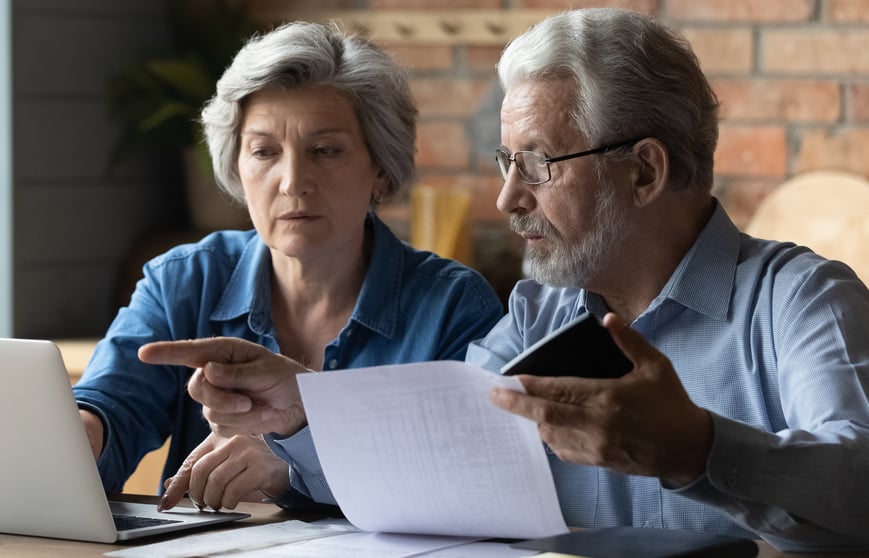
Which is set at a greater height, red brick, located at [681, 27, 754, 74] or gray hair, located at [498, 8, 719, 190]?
gray hair, located at [498, 8, 719, 190]

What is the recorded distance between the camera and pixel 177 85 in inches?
133

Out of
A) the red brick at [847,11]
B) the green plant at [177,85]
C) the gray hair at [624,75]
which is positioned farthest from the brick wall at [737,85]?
the gray hair at [624,75]

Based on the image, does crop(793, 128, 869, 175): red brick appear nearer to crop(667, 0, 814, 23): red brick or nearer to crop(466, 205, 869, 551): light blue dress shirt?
crop(667, 0, 814, 23): red brick

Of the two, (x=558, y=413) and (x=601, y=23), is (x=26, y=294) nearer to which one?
(x=601, y=23)

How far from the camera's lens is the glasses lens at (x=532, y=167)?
1.61m

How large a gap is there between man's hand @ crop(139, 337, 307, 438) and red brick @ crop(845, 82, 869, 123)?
69.8 inches

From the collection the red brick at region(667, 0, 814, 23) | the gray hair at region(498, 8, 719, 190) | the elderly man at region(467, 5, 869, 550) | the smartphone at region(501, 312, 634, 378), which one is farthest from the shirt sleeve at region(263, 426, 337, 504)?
the red brick at region(667, 0, 814, 23)

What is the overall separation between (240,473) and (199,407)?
467 millimetres

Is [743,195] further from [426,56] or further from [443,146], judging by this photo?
[426,56]

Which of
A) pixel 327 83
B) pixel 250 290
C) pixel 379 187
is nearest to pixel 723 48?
pixel 379 187

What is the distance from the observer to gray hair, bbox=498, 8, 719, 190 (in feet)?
5.21

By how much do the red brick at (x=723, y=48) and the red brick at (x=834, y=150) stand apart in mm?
216

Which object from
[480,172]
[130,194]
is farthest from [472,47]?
[130,194]

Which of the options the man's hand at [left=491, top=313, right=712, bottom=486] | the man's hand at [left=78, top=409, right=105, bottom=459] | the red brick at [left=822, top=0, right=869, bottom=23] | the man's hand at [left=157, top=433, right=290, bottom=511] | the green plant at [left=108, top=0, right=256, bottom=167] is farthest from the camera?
the green plant at [left=108, top=0, right=256, bottom=167]
